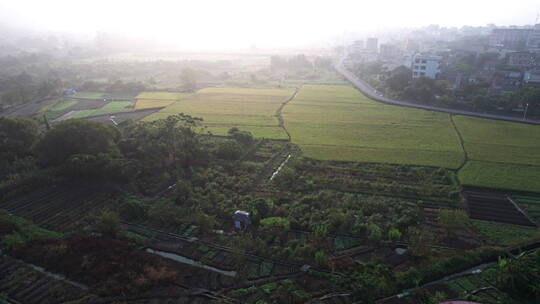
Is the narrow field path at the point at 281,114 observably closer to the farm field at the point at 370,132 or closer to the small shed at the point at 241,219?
the farm field at the point at 370,132

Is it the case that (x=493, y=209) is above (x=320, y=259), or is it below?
above

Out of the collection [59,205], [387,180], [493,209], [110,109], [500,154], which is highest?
[110,109]

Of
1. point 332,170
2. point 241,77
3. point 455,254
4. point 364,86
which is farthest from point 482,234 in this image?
point 241,77

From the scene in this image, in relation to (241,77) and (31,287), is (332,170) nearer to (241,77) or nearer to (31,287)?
(31,287)

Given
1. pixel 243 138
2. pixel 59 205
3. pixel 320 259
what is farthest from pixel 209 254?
pixel 243 138

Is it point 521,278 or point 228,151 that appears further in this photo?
point 228,151

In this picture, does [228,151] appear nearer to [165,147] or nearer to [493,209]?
[165,147]

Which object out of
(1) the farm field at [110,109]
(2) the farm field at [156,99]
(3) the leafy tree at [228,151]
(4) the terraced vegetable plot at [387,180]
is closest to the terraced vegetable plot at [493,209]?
(4) the terraced vegetable plot at [387,180]
